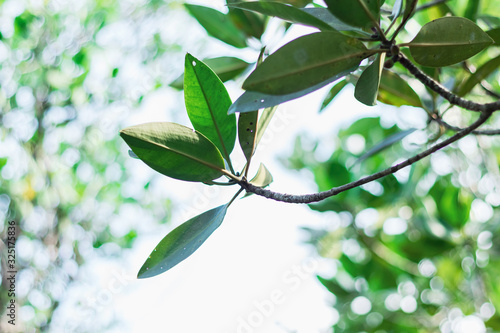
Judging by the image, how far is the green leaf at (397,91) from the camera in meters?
0.65

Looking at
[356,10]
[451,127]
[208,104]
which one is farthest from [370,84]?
[451,127]

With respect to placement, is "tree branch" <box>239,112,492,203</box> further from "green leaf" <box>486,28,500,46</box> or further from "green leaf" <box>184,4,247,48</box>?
"green leaf" <box>184,4,247,48</box>

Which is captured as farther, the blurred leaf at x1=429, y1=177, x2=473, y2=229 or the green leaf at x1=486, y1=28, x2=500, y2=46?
the blurred leaf at x1=429, y1=177, x2=473, y2=229

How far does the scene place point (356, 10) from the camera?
0.44 meters

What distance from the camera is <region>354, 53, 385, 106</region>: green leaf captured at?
46 cm

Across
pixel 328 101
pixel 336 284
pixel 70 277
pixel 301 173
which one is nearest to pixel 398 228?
pixel 336 284

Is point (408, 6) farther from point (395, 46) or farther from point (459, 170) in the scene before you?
A: point (459, 170)

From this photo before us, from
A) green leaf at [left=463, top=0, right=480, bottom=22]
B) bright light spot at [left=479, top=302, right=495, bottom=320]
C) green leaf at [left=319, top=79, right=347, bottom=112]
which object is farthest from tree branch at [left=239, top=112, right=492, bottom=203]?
bright light spot at [left=479, top=302, right=495, bottom=320]

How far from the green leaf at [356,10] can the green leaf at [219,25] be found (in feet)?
1.54

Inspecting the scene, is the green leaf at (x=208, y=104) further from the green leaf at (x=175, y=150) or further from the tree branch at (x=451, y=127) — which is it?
the tree branch at (x=451, y=127)

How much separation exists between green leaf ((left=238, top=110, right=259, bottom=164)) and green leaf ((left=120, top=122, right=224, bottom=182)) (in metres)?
0.05

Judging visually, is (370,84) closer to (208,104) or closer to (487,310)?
(208,104)

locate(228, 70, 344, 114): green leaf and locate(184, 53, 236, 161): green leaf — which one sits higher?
locate(228, 70, 344, 114): green leaf

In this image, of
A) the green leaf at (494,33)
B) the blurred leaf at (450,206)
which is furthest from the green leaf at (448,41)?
the blurred leaf at (450,206)
